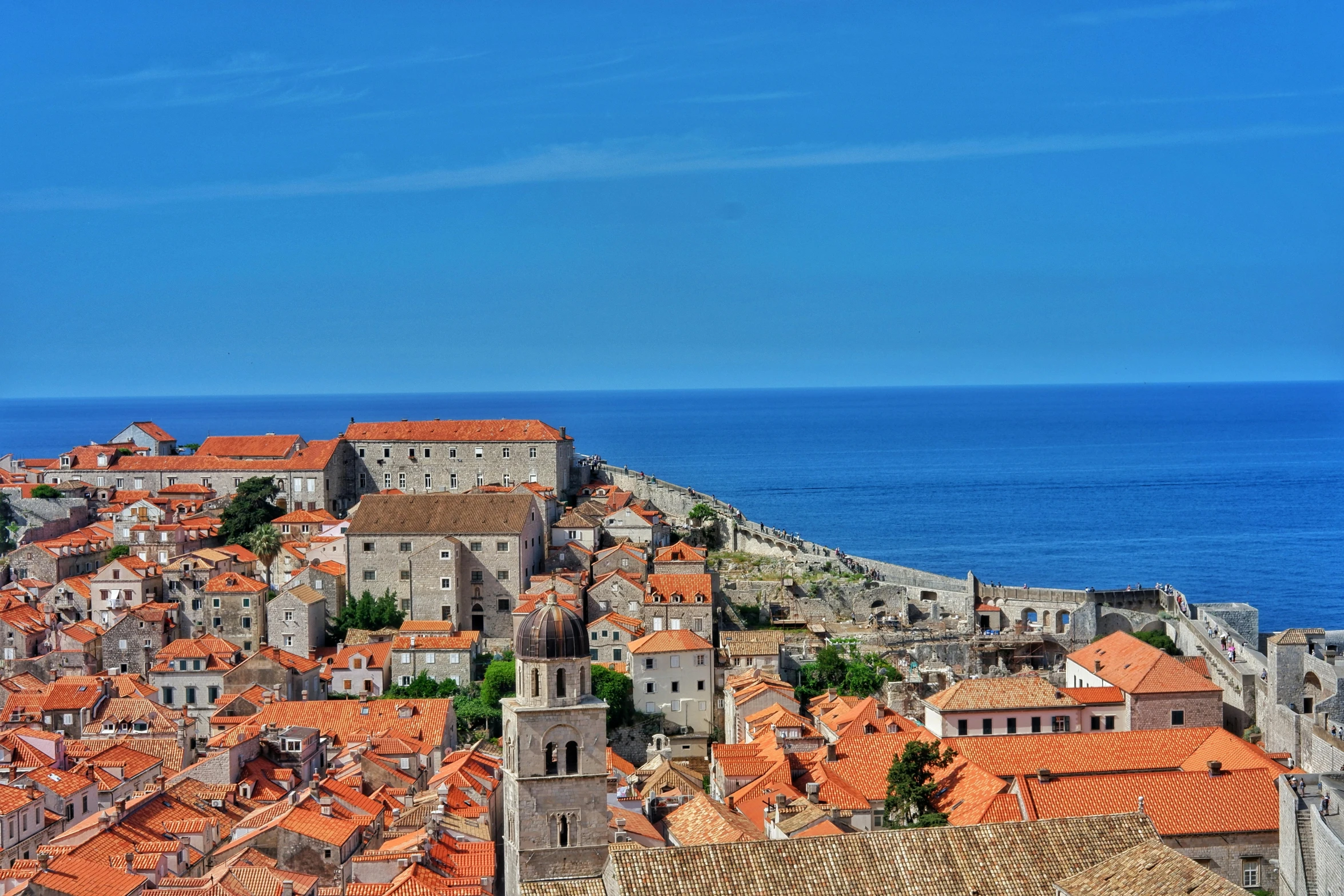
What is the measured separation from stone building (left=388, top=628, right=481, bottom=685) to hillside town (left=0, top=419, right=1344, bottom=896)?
9 cm

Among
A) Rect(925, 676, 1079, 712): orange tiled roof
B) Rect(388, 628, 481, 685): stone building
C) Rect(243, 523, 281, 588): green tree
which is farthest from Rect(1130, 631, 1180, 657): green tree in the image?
Rect(243, 523, 281, 588): green tree

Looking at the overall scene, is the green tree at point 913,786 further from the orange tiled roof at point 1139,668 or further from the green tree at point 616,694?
the green tree at point 616,694

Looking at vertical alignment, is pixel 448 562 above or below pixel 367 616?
above

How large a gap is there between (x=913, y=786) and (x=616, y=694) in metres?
14.3

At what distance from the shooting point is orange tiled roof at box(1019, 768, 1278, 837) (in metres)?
28.1

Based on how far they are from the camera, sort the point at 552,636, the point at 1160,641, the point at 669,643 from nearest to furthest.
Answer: the point at 552,636 < the point at 669,643 < the point at 1160,641

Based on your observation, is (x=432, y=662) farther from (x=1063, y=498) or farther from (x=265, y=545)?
(x=1063, y=498)

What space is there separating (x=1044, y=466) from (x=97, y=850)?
12168 cm

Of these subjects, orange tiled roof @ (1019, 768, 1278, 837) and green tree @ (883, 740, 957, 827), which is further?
green tree @ (883, 740, 957, 827)

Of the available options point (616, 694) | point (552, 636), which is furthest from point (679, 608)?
point (552, 636)

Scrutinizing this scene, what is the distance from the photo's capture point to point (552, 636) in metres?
24.1

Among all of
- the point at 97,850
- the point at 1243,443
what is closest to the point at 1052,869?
the point at 97,850

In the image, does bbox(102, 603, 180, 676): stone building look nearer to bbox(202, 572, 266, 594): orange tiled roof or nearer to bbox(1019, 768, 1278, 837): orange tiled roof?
bbox(202, 572, 266, 594): orange tiled roof

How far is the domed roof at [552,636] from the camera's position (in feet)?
79.2
